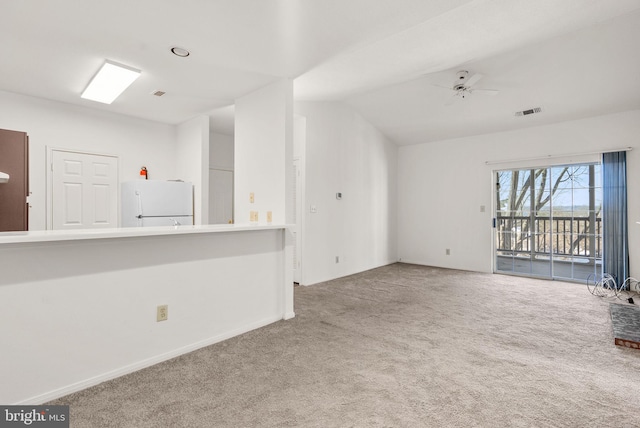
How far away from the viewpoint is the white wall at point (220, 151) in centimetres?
567

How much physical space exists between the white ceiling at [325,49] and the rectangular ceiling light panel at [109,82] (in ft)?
0.32

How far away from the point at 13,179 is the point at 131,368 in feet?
8.08

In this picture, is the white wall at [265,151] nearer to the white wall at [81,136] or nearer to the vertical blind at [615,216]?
the white wall at [81,136]

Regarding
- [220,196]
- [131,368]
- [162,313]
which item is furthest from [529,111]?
[131,368]

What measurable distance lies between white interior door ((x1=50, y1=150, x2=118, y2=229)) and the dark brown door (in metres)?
0.76

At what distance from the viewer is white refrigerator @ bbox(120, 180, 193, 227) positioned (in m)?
4.21

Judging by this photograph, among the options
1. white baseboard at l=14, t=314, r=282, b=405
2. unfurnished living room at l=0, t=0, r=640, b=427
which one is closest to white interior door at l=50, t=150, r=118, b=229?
unfurnished living room at l=0, t=0, r=640, b=427

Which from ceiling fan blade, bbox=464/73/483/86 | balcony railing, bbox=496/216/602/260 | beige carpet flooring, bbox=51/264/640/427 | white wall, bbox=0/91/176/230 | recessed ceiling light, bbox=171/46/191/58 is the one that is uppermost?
ceiling fan blade, bbox=464/73/483/86

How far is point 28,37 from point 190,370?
9.38 ft

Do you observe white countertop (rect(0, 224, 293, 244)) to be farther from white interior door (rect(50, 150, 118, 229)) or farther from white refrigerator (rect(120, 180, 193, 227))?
white interior door (rect(50, 150, 118, 229))

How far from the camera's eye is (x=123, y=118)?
456 cm

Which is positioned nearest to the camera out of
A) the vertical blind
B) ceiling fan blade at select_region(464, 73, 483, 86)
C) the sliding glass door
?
ceiling fan blade at select_region(464, 73, 483, 86)

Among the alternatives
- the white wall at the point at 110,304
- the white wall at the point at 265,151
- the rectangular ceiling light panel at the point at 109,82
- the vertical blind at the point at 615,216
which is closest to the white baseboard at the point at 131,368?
the white wall at the point at 110,304

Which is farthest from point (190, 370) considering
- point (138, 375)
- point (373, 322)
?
point (373, 322)
